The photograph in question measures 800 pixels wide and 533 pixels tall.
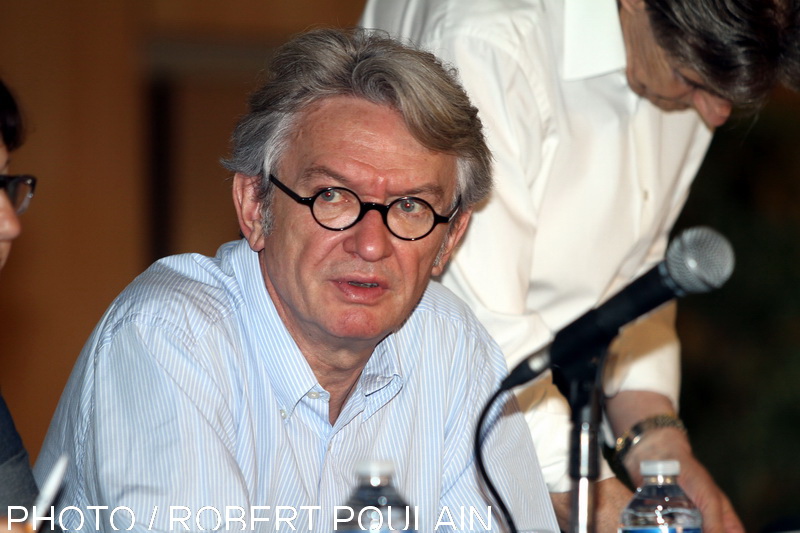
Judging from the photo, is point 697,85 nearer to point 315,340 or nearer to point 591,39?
point 591,39

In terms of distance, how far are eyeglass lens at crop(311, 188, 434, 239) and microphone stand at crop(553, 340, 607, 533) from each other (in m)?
0.64

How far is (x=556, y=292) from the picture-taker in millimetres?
2453

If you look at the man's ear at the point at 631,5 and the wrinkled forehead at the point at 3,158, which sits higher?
the man's ear at the point at 631,5

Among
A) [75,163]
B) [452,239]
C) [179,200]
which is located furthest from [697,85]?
[179,200]

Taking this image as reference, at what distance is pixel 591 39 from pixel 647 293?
1.25m

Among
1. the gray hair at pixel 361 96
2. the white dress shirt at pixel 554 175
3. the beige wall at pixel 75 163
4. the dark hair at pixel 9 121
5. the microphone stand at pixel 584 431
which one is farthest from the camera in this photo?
the beige wall at pixel 75 163

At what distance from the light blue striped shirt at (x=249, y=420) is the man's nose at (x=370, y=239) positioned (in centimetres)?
20

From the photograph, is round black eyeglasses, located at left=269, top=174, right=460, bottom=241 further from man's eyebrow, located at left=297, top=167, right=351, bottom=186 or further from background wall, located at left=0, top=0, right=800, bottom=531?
background wall, located at left=0, top=0, right=800, bottom=531

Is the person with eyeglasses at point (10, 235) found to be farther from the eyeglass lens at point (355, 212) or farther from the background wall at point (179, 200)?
the background wall at point (179, 200)

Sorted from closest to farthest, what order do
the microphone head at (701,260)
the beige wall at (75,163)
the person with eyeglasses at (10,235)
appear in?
the microphone head at (701,260)
the person with eyeglasses at (10,235)
the beige wall at (75,163)

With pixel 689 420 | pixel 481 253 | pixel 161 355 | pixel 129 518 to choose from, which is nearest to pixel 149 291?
pixel 161 355

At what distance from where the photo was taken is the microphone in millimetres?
1162

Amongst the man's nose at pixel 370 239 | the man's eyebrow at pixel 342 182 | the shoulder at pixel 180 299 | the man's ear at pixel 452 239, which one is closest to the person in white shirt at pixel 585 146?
the man's ear at pixel 452 239

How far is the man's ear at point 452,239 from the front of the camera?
208 centimetres
